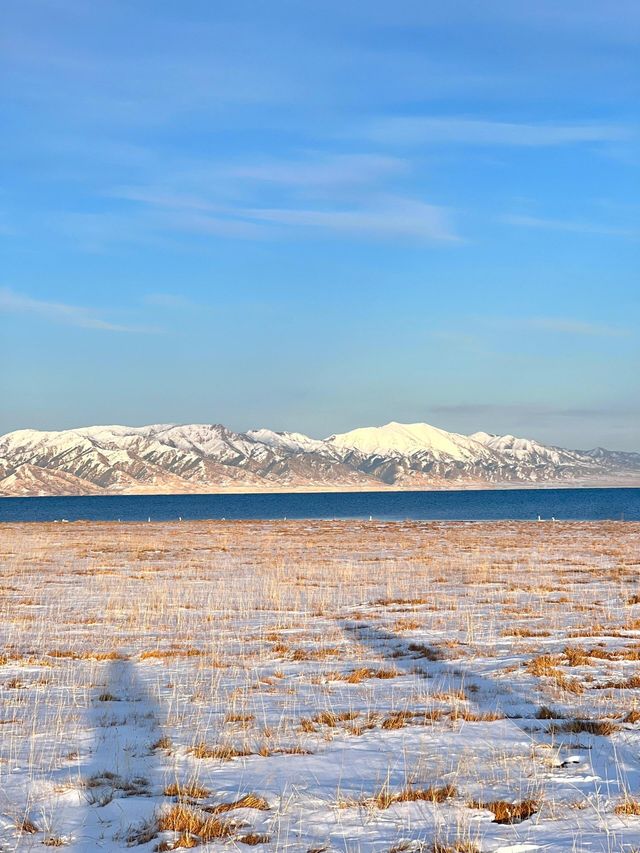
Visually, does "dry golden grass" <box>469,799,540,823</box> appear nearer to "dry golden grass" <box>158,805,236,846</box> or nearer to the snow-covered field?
the snow-covered field

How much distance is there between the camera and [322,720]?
10.5 m

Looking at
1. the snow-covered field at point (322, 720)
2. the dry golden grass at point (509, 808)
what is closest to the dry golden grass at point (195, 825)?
the snow-covered field at point (322, 720)

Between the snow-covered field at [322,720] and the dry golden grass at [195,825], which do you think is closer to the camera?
the dry golden grass at [195,825]

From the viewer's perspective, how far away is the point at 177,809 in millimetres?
7074

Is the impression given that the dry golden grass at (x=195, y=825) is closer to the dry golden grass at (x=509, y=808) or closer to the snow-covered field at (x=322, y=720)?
the snow-covered field at (x=322, y=720)

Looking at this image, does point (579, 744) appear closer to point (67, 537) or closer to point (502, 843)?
point (502, 843)

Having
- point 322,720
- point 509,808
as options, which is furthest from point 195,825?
point 322,720

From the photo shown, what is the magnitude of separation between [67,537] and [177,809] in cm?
5705

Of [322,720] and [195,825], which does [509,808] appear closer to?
[195,825]

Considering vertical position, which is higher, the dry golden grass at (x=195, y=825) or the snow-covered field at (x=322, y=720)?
the dry golden grass at (x=195, y=825)

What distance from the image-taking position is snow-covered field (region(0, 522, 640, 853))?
6941mm

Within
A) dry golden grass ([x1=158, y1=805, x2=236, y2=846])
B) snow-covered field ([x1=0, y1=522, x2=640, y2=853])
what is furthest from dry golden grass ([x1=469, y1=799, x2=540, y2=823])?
dry golden grass ([x1=158, y1=805, x2=236, y2=846])

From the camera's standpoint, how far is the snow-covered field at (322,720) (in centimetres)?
→ 694

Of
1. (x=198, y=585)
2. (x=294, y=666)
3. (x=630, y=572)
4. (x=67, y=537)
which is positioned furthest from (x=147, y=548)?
(x=294, y=666)
